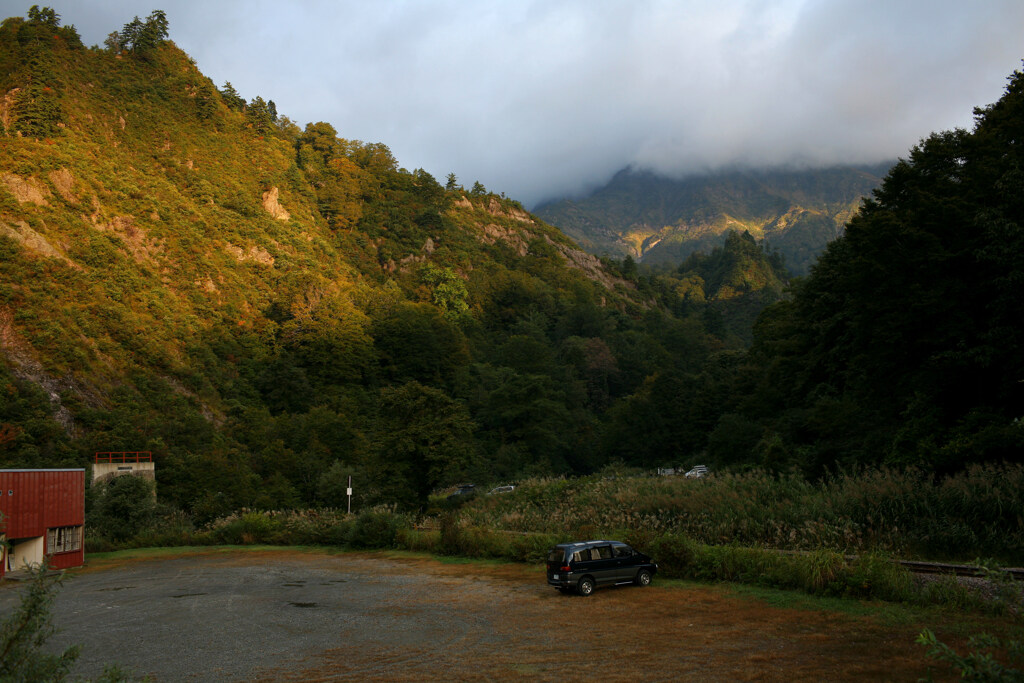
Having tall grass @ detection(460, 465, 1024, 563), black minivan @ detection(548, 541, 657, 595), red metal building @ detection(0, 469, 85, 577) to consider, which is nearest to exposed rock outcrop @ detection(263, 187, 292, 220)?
red metal building @ detection(0, 469, 85, 577)

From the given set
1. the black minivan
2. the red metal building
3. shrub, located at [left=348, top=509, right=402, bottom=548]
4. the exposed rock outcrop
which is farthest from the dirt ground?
the exposed rock outcrop

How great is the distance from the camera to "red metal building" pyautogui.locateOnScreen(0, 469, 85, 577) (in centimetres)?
2381

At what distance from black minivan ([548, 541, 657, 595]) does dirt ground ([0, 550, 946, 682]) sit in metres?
0.35

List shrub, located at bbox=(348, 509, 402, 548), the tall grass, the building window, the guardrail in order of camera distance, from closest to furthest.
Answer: the tall grass → the building window → shrub, located at bbox=(348, 509, 402, 548) → the guardrail

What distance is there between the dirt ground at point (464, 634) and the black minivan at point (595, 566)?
353 millimetres

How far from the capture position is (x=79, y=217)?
2393 inches

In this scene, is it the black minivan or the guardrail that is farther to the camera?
the guardrail

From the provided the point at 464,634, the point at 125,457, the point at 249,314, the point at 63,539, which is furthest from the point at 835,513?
the point at 249,314

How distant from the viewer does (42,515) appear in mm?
25000

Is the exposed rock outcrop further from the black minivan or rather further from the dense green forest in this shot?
the black minivan

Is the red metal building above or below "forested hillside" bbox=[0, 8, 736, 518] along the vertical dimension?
below

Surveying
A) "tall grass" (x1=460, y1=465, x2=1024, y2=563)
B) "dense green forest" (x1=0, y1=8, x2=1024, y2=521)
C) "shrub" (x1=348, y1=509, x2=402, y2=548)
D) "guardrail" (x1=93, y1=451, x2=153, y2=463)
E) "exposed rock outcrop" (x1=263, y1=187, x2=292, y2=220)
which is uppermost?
"exposed rock outcrop" (x1=263, y1=187, x2=292, y2=220)

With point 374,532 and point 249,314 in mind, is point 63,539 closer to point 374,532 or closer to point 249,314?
point 374,532

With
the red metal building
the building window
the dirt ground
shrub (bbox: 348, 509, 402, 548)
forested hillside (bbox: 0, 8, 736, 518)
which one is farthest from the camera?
forested hillside (bbox: 0, 8, 736, 518)
